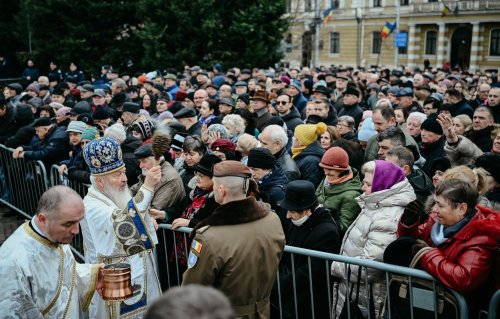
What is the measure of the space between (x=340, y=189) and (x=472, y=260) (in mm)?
1807

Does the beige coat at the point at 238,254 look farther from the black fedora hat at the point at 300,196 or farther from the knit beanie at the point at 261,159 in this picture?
the knit beanie at the point at 261,159

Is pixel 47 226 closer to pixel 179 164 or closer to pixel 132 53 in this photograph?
pixel 179 164

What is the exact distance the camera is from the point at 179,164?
6.19 meters

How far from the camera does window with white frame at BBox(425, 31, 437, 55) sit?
46719 mm

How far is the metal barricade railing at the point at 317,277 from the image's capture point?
3512 mm

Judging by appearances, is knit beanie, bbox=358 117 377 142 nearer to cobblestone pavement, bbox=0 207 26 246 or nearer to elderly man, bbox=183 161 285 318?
elderly man, bbox=183 161 285 318

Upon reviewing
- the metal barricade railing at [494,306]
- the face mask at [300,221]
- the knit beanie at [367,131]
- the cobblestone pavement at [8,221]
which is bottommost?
the cobblestone pavement at [8,221]

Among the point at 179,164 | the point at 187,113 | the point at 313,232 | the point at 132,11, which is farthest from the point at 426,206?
the point at 132,11

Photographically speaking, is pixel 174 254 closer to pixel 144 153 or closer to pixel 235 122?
pixel 144 153

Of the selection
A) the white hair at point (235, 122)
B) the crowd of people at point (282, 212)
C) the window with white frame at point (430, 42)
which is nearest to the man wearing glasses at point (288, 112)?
the white hair at point (235, 122)

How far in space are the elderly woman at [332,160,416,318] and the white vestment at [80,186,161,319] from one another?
5.11 ft

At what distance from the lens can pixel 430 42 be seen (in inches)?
1855

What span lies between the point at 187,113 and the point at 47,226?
512 centimetres

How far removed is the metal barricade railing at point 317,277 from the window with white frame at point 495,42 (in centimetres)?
4405
